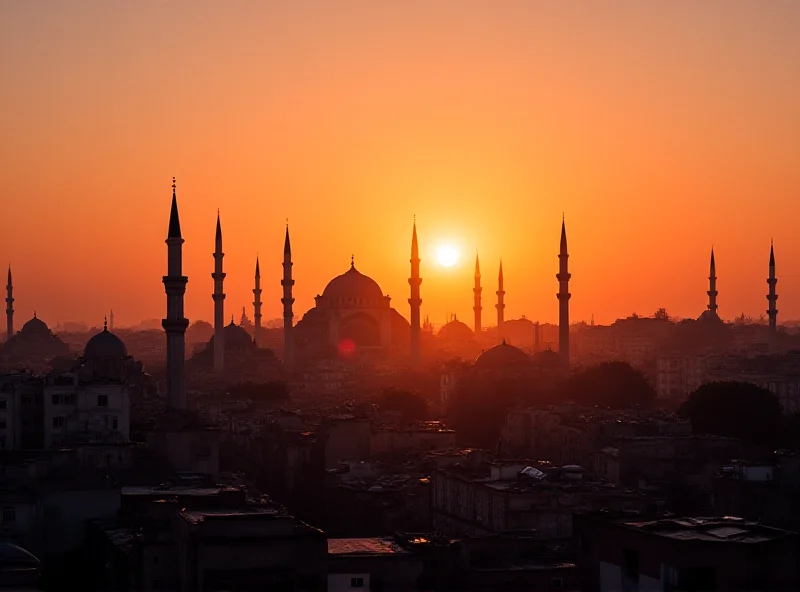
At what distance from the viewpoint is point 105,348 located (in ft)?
154

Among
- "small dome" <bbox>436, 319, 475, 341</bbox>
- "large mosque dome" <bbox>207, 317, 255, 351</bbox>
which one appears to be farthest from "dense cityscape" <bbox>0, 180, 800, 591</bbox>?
"small dome" <bbox>436, 319, 475, 341</bbox>

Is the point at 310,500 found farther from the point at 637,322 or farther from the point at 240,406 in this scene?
the point at 637,322

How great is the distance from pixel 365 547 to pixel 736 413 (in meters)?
25.1

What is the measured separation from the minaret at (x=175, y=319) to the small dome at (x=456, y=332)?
70.9m

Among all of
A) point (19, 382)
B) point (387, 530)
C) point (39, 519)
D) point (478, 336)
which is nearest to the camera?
point (39, 519)

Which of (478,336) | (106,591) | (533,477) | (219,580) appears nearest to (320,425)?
(533,477)

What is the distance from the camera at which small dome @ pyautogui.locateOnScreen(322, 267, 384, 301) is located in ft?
266

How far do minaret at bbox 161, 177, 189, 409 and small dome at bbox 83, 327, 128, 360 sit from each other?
3.13 meters

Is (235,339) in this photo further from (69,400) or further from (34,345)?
(69,400)

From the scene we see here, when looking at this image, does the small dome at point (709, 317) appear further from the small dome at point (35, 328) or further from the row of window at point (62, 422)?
the row of window at point (62, 422)

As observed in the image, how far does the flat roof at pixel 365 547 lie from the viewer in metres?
20.6

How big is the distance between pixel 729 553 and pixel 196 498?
31.9 ft

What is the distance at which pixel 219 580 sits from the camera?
19.1m

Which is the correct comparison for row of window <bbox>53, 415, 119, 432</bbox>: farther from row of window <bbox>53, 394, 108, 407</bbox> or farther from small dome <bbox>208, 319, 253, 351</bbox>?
small dome <bbox>208, 319, 253, 351</bbox>
